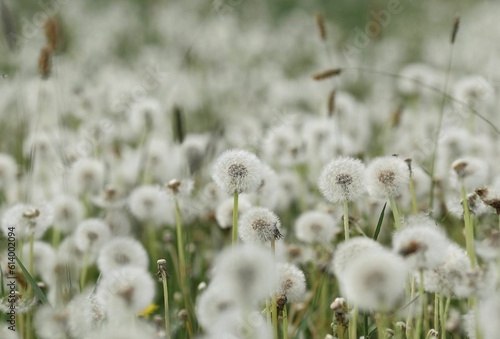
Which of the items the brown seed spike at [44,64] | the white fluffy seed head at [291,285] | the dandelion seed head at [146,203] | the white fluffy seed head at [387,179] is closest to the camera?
the white fluffy seed head at [291,285]

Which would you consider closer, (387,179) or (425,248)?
(425,248)

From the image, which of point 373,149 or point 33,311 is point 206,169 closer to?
point 373,149

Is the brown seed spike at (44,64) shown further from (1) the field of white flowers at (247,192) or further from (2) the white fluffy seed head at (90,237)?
(2) the white fluffy seed head at (90,237)

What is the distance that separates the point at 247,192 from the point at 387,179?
38 cm

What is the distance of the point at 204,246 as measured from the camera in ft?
11.1

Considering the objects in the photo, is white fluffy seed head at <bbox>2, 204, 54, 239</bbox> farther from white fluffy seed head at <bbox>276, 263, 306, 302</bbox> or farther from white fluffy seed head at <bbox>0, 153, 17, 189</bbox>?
white fluffy seed head at <bbox>276, 263, 306, 302</bbox>

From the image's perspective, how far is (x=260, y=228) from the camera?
6.14 feet

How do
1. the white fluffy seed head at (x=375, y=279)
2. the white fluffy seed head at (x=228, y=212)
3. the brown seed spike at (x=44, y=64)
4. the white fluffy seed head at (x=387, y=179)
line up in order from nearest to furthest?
1. the white fluffy seed head at (x=375, y=279)
2. the white fluffy seed head at (x=387, y=179)
3. the white fluffy seed head at (x=228, y=212)
4. the brown seed spike at (x=44, y=64)

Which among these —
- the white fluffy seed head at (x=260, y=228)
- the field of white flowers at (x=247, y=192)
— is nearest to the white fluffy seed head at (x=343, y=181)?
the field of white flowers at (x=247, y=192)

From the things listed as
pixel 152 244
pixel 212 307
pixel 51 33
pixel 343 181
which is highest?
pixel 51 33

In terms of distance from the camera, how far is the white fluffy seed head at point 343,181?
193 centimetres

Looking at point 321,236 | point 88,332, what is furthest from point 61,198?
point 88,332

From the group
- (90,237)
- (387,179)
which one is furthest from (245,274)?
(90,237)

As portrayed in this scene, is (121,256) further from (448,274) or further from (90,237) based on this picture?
(448,274)
